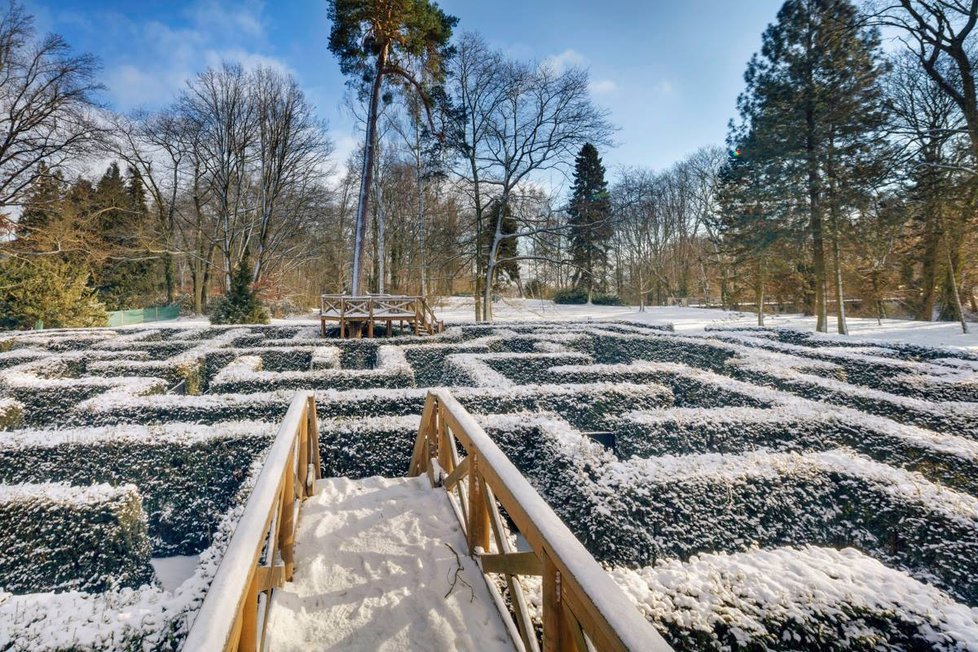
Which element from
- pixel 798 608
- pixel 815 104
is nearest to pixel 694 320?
pixel 815 104

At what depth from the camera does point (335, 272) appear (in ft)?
93.0

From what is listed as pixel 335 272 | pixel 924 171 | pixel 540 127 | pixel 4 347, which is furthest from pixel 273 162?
pixel 924 171

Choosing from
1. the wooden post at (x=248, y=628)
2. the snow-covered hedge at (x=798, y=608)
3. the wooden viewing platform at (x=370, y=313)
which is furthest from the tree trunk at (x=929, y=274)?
the wooden post at (x=248, y=628)

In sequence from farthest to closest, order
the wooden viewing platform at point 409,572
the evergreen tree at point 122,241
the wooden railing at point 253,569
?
the evergreen tree at point 122,241
the wooden viewing platform at point 409,572
the wooden railing at point 253,569

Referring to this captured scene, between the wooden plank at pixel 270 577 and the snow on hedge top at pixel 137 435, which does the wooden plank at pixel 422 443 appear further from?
the wooden plank at pixel 270 577

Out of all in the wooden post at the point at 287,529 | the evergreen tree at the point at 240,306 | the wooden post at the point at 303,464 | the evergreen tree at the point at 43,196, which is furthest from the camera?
the evergreen tree at the point at 240,306

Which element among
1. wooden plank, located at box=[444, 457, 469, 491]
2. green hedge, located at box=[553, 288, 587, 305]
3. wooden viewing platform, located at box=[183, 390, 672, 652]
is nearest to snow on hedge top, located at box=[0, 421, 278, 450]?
wooden viewing platform, located at box=[183, 390, 672, 652]

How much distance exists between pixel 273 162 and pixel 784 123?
19818mm

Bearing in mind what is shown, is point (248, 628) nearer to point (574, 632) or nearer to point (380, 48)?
point (574, 632)

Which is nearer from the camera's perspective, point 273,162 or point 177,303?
point 273,162

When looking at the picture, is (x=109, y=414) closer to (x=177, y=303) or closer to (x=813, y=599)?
(x=813, y=599)

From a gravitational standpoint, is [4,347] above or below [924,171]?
below

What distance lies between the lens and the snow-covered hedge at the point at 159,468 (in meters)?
3.07

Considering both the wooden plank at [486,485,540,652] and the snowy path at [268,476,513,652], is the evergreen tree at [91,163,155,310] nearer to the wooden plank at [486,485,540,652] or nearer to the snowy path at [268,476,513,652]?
the snowy path at [268,476,513,652]
